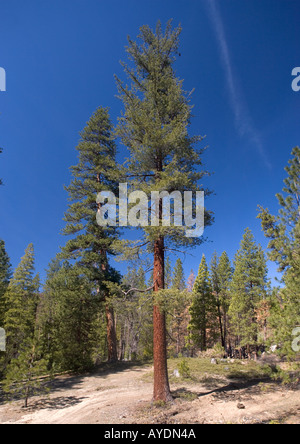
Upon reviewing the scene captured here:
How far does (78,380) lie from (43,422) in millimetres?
6473

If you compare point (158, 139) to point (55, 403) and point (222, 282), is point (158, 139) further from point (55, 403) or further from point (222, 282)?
point (222, 282)

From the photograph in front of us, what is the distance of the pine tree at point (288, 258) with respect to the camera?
20.0ft

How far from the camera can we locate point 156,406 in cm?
714

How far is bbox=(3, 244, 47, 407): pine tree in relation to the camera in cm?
791

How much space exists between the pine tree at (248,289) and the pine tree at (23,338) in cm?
1916

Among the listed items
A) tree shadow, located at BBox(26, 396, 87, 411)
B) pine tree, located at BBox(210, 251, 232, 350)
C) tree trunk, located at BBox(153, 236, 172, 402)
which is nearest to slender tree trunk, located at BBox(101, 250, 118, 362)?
tree shadow, located at BBox(26, 396, 87, 411)

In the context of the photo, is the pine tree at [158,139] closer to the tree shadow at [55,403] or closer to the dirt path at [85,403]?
the dirt path at [85,403]

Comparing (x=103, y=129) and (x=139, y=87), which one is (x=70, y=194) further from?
(x=139, y=87)

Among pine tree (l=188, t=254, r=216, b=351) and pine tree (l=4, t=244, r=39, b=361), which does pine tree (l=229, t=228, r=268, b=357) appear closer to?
pine tree (l=188, t=254, r=216, b=351)

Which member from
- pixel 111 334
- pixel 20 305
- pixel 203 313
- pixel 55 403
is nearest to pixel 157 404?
pixel 55 403

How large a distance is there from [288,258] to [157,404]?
6211mm

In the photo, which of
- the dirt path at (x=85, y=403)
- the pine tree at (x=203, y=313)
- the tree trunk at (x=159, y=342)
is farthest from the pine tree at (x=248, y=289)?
the tree trunk at (x=159, y=342)

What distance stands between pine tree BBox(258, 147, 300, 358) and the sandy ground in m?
2.02
